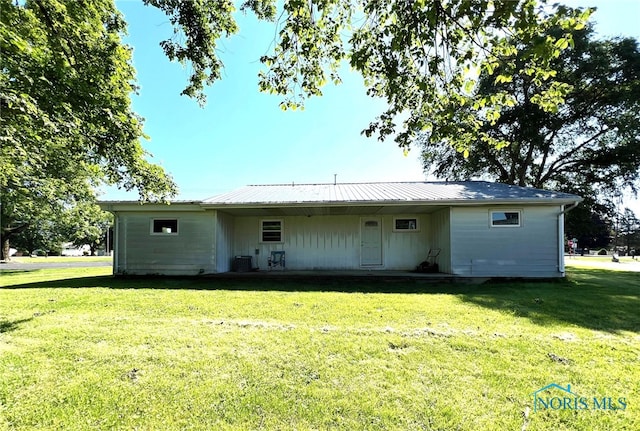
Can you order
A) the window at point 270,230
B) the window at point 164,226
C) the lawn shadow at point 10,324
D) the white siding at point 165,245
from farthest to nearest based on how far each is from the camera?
the window at point 270,230
the window at point 164,226
the white siding at point 165,245
the lawn shadow at point 10,324

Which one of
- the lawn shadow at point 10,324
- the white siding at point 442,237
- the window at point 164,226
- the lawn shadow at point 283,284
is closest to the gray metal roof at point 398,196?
the white siding at point 442,237

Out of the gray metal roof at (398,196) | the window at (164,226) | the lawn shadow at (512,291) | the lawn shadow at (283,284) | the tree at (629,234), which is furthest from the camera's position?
the tree at (629,234)

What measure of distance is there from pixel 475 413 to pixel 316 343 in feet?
5.86

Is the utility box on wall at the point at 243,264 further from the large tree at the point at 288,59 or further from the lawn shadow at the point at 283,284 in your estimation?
the large tree at the point at 288,59

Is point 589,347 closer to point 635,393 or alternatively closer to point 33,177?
point 635,393

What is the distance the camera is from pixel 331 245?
11.0 meters

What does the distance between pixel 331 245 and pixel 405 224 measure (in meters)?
2.81

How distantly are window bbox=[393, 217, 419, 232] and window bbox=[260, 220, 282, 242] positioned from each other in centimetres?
426

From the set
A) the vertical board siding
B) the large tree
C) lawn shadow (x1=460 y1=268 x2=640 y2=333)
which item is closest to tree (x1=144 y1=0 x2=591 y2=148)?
the large tree

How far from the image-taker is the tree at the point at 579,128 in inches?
591

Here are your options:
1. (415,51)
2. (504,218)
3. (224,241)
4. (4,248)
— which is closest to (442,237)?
(504,218)

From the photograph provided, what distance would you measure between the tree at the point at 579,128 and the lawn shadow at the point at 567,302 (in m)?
8.00

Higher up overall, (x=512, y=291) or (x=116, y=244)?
(x=116, y=244)

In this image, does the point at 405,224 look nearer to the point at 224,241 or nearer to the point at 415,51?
the point at 224,241
